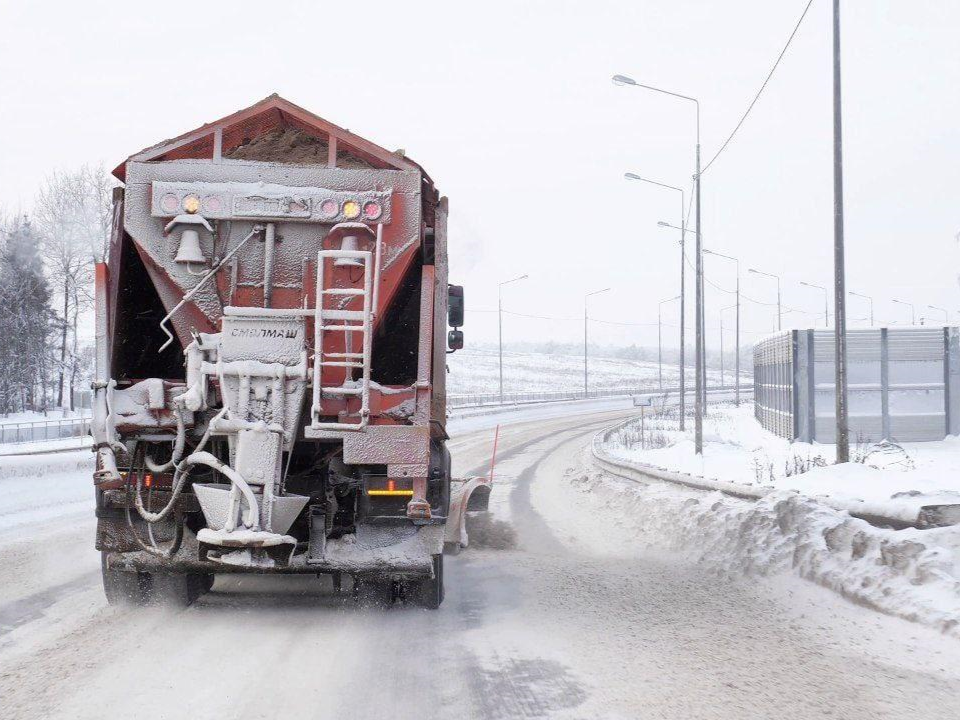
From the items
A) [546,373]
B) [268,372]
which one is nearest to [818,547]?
[268,372]

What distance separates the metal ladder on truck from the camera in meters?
6.13

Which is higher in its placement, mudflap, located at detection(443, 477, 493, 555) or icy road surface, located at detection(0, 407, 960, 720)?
mudflap, located at detection(443, 477, 493, 555)

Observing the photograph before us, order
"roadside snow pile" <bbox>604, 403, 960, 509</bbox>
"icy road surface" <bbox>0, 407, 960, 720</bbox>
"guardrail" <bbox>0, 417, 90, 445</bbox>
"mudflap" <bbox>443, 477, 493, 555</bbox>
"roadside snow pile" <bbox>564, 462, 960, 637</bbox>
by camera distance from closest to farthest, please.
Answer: "icy road surface" <bbox>0, 407, 960, 720</bbox> < "roadside snow pile" <bbox>564, 462, 960, 637</bbox> < "mudflap" <bbox>443, 477, 493, 555</bbox> < "roadside snow pile" <bbox>604, 403, 960, 509</bbox> < "guardrail" <bbox>0, 417, 90, 445</bbox>

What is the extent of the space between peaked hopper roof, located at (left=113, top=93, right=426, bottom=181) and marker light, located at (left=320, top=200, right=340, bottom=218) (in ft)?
1.52

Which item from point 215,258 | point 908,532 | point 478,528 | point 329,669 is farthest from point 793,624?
point 478,528

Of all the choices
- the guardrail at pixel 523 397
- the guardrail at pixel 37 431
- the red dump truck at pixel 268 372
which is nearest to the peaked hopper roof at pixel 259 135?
the red dump truck at pixel 268 372

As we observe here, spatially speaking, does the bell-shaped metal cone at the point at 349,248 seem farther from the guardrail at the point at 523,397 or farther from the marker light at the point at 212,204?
the guardrail at the point at 523,397

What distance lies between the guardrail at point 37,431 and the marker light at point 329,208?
25172mm

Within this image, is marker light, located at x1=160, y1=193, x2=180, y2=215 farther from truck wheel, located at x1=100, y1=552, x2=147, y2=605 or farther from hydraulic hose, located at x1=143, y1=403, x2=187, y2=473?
truck wheel, located at x1=100, y1=552, x2=147, y2=605

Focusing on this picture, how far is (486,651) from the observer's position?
571 cm

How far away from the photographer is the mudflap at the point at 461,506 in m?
7.69

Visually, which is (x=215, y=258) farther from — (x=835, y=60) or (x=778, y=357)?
(x=778, y=357)

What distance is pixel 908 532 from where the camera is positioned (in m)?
6.75

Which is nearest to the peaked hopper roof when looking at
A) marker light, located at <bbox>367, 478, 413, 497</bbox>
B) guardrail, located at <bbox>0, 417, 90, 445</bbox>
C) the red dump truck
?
the red dump truck
